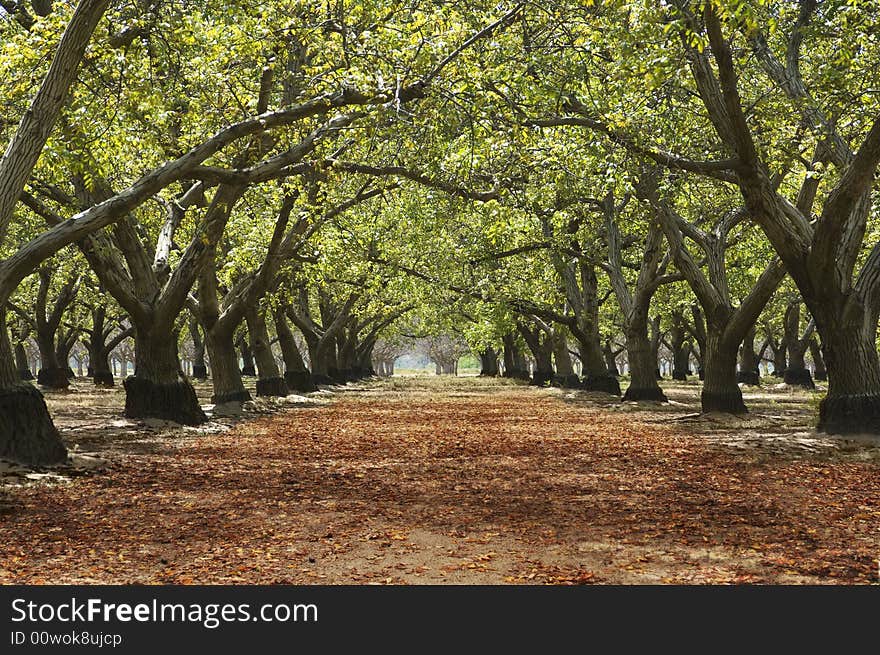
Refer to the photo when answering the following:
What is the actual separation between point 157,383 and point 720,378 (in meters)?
12.7

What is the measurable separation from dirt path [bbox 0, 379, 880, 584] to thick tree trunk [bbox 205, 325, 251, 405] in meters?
7.13

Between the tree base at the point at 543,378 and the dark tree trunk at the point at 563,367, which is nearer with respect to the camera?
the dark tree trunk at the point at 563,367

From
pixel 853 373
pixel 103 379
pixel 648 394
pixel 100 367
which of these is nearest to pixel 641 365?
pixel 648 394

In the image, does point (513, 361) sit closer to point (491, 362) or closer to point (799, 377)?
point (491, 362)

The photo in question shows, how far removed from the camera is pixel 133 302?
56.8ft

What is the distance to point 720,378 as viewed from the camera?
787 inches

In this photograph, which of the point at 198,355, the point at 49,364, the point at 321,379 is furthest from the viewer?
the point at 198,355

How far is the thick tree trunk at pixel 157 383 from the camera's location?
17.8 m

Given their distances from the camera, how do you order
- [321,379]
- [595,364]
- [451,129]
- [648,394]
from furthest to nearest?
[321,379] → [595,364] → [648,394] → [451,129]

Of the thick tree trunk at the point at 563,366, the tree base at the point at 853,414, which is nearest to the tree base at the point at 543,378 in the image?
the thick tree trunk at the point at 563,366

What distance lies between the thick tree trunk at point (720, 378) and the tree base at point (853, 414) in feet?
18.1

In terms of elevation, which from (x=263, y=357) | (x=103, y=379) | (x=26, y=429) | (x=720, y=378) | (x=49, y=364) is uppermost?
(x=263, y=357)

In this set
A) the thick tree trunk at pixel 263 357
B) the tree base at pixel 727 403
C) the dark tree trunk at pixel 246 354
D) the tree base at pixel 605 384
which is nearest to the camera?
the tree base at pixel 727 403

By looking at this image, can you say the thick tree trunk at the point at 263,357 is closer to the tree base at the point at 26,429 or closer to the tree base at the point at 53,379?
the tree base at the point at 53,379
